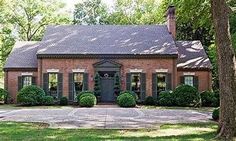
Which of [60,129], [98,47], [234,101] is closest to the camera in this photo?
[234,101]

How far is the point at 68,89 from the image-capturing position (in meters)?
34.2

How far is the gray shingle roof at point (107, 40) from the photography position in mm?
34656

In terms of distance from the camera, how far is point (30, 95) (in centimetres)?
3184

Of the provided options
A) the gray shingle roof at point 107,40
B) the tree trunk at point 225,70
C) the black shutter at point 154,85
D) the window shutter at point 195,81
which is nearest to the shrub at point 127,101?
the black shutter at point 154,85

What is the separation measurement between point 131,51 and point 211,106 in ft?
25.3

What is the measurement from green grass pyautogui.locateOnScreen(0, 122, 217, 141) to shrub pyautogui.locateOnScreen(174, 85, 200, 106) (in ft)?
50.2

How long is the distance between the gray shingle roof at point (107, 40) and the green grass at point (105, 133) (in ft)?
60.0

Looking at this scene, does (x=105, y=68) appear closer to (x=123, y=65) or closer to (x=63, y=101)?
(x=123, y=65)

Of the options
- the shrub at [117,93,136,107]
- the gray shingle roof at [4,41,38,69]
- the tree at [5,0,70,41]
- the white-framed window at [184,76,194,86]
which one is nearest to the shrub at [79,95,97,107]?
the shrub at [117,93,136,107]

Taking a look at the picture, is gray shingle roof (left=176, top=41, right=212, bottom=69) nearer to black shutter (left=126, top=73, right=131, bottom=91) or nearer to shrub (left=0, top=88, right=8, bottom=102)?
black shutter (left=126, top=73, right=131, bottom=91)

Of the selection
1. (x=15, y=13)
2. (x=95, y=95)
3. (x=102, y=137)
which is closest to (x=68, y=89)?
(x=95, y=95)

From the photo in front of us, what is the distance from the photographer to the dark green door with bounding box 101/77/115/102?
34.7 meters

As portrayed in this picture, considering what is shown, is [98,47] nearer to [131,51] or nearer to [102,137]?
[131,51]

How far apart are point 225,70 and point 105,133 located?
4.54 meters
